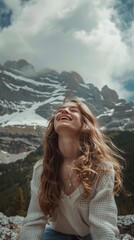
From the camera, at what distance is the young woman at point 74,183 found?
5.64 metres

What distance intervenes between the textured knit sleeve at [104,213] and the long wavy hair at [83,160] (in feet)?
0.47

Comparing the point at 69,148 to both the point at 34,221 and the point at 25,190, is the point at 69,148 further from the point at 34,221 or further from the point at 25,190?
the point at 25,190

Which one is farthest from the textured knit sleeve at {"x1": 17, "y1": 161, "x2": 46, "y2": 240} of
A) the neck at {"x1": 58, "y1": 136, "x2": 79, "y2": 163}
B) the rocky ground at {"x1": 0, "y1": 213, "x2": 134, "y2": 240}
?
the rocky ground at {"x1": 0, "y1": 213, "x2": 134, "y2": 240}

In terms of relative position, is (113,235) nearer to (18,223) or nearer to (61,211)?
(61,211)

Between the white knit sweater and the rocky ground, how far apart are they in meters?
3.41

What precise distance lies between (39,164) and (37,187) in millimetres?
429

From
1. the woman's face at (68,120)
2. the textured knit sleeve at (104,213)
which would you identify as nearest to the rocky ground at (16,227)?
the woman's face at (68,120)

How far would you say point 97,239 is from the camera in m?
5.41

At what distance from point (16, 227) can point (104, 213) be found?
5094mm

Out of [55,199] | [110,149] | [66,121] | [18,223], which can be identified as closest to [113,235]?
[55,199]

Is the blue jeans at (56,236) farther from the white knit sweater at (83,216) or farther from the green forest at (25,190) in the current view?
the green forest at (25,190)

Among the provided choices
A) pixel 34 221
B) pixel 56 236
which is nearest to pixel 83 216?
pixel 56 236

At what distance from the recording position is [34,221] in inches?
234

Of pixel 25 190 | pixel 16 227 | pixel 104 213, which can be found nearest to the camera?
pixel 104 213
